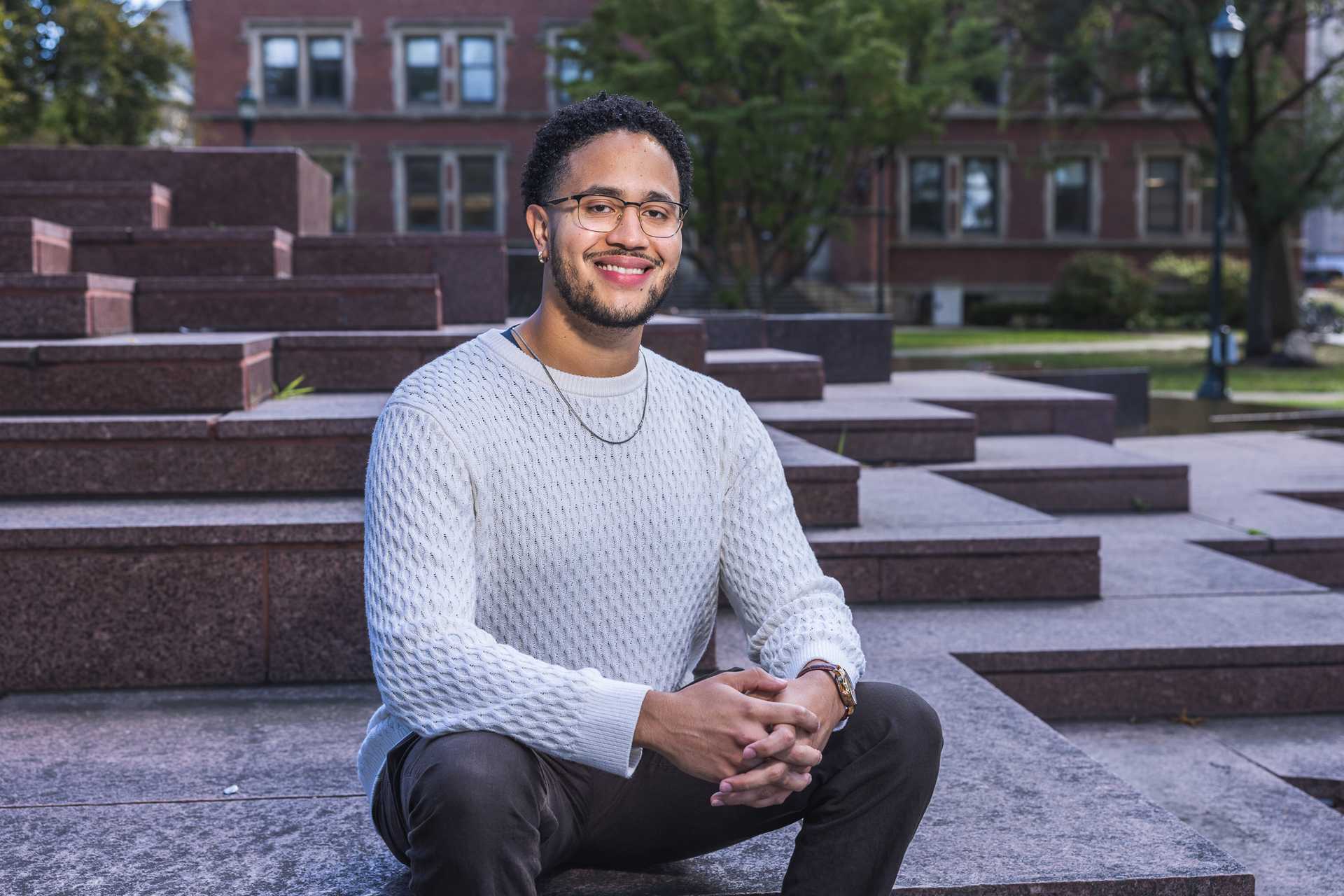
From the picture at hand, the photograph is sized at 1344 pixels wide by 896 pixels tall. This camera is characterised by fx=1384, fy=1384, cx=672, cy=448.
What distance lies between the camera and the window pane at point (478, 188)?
36.8 meters

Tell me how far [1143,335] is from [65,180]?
25.9 m

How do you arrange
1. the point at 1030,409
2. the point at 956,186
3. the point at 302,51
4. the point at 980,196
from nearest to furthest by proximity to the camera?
→ the point at 1030,409 < the point at 302,51 < the point at 956,186 < the point at 980,196

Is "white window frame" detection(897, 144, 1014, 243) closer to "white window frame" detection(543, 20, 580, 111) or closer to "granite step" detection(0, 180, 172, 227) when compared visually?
"white window frame" detection(543, 20, 580, 111)

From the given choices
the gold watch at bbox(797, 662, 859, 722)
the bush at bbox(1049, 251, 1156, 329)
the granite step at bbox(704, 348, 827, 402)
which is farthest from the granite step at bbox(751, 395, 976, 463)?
the bush at bbox(1049, 251, 1156, 329)

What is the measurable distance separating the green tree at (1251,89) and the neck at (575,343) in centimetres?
2241

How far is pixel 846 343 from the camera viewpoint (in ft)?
37.2

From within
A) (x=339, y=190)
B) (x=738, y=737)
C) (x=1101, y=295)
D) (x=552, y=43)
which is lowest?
(x=738, y=737)

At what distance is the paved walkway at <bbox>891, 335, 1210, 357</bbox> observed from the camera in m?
21.9

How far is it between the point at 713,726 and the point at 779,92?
22319 mm

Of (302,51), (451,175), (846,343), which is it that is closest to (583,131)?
(846,343)

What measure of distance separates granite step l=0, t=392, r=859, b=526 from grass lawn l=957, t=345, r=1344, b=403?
13252 mm

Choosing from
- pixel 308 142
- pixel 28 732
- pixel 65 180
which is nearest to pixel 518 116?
pixel 308 142

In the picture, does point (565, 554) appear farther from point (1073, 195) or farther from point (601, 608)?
point (1073, 195)

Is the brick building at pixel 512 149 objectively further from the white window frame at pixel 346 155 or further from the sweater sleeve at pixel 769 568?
the sweater sleeve at pixel 769 568
